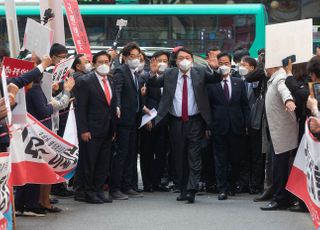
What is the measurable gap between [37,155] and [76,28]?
3587 mm

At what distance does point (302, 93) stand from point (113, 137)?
274cm

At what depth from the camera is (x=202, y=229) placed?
740cm

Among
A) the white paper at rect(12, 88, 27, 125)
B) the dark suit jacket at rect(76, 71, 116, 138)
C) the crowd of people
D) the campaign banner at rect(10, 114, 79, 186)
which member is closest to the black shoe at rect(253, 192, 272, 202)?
Answer: the crowd of people

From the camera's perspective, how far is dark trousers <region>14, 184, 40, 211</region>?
790 centimetres

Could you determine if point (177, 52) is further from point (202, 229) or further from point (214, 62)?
point (202, 229)

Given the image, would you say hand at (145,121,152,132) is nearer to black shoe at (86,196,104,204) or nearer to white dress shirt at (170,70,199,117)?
white dress shirt at (170,70,199,117)

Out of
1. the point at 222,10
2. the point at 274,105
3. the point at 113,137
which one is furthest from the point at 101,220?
the point at 222,10

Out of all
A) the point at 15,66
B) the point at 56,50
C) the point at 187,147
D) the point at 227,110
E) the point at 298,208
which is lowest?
the point at 298,208

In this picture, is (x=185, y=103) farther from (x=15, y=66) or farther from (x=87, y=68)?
(x=15, y=66)

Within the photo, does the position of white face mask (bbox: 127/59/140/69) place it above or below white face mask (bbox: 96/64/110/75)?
above

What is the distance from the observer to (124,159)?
9633 mm

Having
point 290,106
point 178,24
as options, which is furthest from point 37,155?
point 178,24

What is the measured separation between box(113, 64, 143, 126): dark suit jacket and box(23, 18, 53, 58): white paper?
2371 millimetres

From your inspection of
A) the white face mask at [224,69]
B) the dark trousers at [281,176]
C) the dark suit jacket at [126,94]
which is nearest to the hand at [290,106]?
the dark trousers at [281,176]
